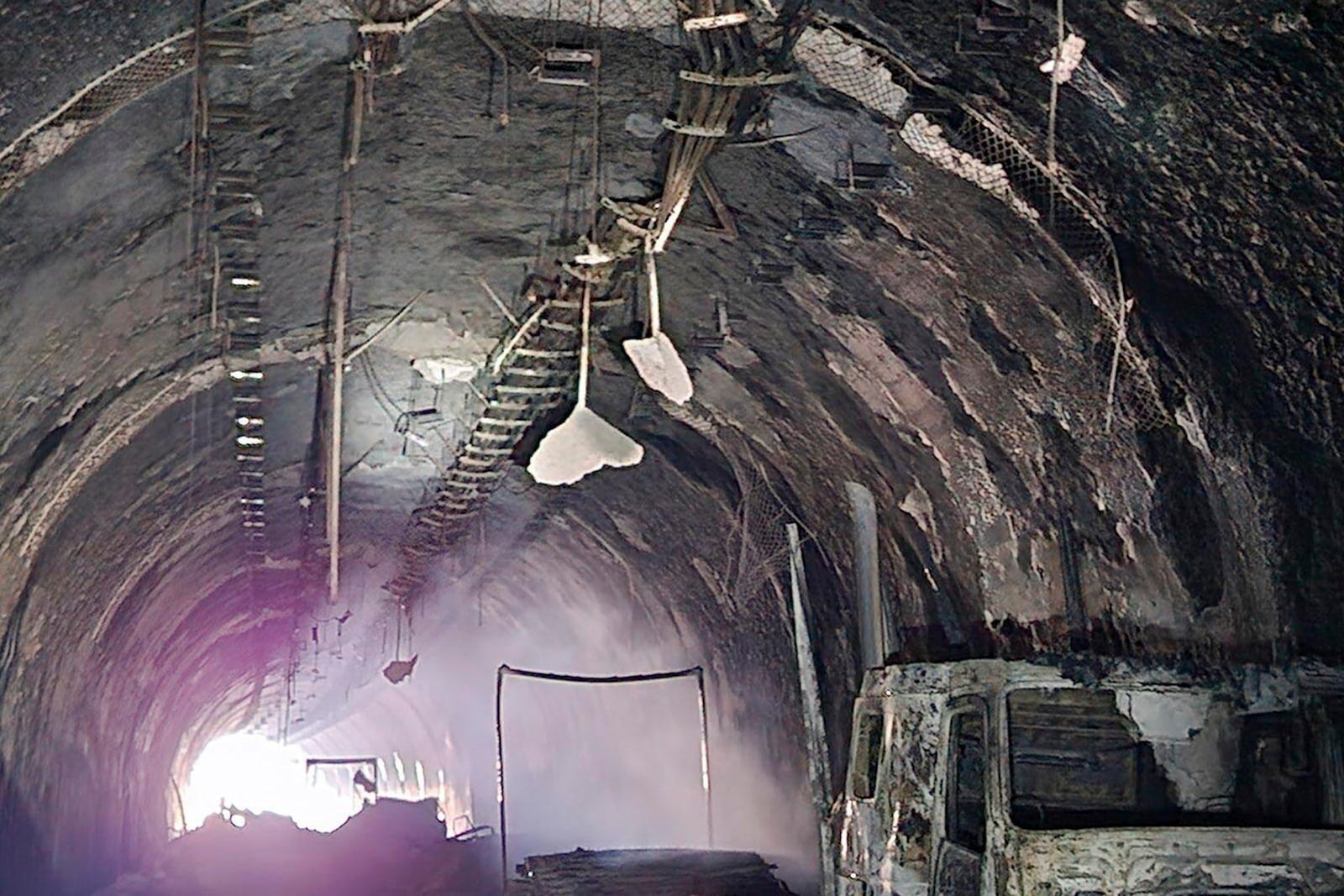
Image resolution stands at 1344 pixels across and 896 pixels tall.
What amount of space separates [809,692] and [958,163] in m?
5.39

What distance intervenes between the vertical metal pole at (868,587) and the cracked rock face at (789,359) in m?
0.12

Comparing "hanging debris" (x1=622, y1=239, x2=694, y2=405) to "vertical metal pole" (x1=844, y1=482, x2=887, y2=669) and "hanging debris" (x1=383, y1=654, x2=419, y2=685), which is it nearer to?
"vertical metal pole" (x1=844, y1=482, x2=887, y2=669)

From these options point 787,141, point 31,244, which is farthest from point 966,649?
point 31,244

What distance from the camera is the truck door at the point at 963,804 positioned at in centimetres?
561

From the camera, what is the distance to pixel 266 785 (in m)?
38.4

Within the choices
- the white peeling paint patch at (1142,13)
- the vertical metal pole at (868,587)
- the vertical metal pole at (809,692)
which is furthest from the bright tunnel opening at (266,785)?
→ the white peeling paint patch at (1142,13)

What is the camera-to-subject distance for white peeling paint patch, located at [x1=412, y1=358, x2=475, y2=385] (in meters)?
10.7

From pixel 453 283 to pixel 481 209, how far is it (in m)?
1.11

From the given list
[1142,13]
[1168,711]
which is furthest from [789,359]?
[1142,13]

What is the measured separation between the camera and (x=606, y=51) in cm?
669

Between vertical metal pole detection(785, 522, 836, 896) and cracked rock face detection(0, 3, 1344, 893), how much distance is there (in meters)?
0.21

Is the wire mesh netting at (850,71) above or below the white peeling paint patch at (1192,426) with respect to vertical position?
above

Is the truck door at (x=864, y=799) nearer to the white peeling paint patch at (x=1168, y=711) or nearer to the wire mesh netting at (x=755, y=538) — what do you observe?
the white peeling paint patch at (x=1168, y=711)

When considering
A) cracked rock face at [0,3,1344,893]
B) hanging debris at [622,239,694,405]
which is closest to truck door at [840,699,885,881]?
cracked rock face at [0,3,1344,893]
